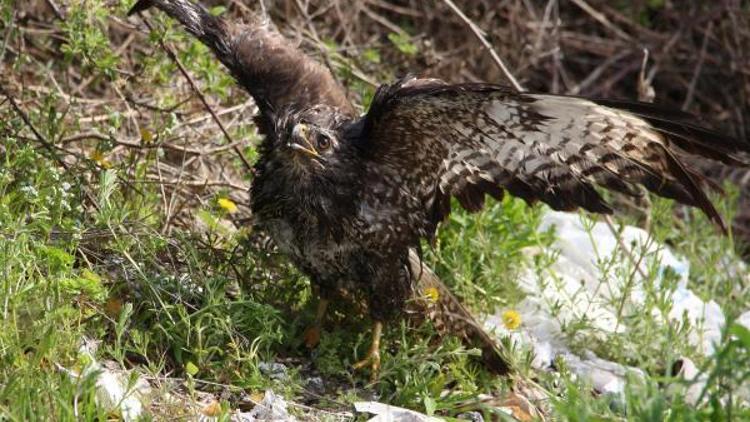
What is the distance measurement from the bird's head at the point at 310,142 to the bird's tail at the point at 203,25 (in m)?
0.48

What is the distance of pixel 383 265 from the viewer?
4949 mm

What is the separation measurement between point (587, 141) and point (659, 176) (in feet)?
1.07

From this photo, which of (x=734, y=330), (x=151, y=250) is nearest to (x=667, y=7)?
(x=151, y=250)

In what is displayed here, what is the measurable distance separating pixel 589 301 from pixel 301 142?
1.62m

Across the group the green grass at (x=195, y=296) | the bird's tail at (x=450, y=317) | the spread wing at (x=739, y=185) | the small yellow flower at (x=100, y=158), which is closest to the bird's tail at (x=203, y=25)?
the green grass at (x=195, y=296)

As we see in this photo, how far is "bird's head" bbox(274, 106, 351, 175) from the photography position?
4.83 meters

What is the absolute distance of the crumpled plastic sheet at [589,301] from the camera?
539 centimetres

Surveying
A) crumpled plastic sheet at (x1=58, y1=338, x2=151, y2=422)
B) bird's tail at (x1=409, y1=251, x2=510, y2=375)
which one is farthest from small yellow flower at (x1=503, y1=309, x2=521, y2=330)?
crumpled plastic sheet at (x1=58, y1=338, x2=151, y2=422)

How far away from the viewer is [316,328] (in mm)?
5074

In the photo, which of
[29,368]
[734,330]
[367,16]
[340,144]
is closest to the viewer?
[734,330]

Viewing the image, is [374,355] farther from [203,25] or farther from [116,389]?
[203,25]

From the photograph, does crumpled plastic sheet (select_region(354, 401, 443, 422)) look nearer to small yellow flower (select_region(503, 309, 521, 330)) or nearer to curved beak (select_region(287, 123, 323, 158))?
small yellow flower (select_region(503, 309, 521, 330))

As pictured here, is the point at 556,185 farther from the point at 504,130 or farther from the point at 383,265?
the point at 383,265

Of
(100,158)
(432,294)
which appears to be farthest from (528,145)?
(100,158)
